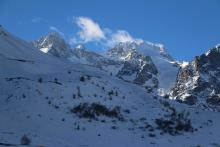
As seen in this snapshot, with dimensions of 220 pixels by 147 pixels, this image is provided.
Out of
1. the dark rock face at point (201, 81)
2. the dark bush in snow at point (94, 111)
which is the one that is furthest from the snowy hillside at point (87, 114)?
the dark rock face at point (201, 81)

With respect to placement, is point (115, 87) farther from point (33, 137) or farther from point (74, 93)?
point (33, 137)

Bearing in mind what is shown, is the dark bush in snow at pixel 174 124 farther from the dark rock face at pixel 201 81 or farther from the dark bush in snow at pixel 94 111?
the dark rock face at pixel 201 81

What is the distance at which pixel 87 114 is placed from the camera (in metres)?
30.6

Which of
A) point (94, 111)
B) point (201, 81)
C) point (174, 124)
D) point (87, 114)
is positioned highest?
point (201, 81)

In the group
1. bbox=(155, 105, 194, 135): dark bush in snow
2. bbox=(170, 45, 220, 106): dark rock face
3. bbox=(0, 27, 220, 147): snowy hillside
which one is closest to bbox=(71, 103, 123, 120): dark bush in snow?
bbox=(0, 27, 220, 147): snowy hillside

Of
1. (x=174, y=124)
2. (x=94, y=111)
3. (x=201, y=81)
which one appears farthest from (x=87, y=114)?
(x=201, y=81)

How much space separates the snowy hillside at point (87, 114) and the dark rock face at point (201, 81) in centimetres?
9916

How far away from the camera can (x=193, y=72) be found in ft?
529

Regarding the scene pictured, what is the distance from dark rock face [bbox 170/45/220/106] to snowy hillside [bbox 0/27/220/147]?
325 feet

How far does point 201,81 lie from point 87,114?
12533 centimetres

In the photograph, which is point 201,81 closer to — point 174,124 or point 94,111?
point 174,124

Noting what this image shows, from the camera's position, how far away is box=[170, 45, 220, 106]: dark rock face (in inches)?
5551

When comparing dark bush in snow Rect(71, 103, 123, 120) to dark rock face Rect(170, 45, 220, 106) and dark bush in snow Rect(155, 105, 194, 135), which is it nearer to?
dark bush in snow Rect(155, 105, 194, 135)

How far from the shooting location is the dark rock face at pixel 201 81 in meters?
141
